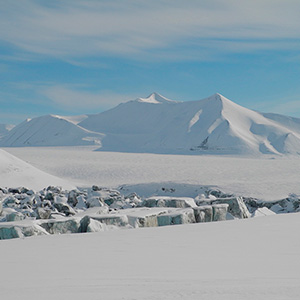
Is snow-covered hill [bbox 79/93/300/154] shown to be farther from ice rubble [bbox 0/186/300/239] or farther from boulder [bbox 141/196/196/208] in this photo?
boulder [bbox 141/196/196/208]

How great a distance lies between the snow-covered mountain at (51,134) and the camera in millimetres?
90375

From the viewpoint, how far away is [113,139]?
89.2 meters

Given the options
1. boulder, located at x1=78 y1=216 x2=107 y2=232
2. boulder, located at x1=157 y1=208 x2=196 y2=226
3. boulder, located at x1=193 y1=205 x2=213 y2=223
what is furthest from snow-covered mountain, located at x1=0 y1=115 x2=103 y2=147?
boulder, located at x1=78 y1=216 x2=107 y2=232

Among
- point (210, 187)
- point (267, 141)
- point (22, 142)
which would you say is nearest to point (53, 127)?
point (22, 142)

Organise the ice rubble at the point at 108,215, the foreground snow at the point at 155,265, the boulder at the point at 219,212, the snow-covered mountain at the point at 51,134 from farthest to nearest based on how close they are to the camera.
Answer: the snow-covered mountain at the point at 51,134
the boulder at the point at 219,212
the ice rubble at the point at 108,215
the foreground snow at the point at 155,265

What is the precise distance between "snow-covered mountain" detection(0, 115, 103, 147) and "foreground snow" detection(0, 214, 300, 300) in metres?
79.2

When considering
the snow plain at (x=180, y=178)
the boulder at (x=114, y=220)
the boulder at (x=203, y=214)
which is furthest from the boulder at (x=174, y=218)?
the snow plain at (x=180, y=178)

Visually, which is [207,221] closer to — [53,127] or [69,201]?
[69,201]

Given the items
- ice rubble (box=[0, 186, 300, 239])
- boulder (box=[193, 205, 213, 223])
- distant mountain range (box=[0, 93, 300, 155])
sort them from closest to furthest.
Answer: ice rubble (box=[0, 186, 300, 239]) < boulder (box=[193, 205, 213, 223]) < distant mountain range (box=[0, 93, 300, 155])

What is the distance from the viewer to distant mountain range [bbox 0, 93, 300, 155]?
267 ft

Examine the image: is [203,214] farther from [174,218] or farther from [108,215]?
[108,215]

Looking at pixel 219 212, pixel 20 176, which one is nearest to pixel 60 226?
pixel 219 212

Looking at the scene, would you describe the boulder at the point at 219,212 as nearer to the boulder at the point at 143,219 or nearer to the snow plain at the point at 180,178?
the boulder at the point at 143,219

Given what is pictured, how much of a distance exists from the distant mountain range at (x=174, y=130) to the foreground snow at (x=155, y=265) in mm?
65413
